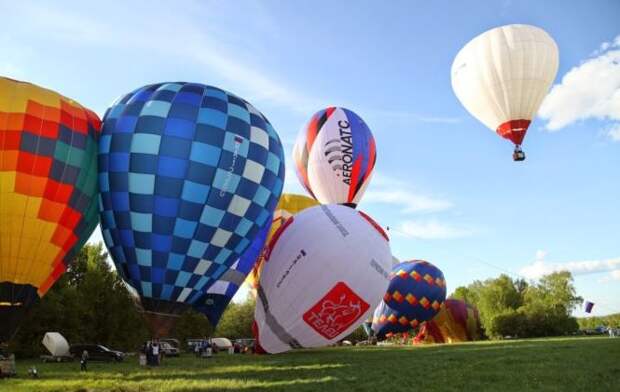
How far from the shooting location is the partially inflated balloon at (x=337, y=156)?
24.3 meters

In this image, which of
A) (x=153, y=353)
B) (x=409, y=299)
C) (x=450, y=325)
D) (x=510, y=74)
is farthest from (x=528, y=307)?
(x=153, y=353)

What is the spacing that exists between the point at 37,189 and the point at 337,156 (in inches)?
544

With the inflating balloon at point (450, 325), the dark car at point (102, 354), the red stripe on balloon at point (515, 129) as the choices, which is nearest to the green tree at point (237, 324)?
the inflating balloon at point (450, 325)

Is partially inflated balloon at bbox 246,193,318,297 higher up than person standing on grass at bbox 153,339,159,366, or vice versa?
partially inflated balloon at bbox 246,193,318,297

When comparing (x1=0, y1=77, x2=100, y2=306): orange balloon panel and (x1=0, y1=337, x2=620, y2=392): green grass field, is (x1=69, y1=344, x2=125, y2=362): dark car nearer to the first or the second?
(x1=0, y1=337, x2=620, y2=392): green grass field

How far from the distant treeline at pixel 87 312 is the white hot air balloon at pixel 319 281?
12.7 m

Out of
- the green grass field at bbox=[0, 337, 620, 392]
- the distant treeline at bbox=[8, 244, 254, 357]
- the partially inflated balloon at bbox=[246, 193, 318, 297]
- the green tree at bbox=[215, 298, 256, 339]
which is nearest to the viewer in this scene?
the green grass field at bbox=[0, 337, 620, 392]

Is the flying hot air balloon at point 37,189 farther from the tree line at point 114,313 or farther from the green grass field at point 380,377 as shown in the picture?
the green grass field at point 380,377

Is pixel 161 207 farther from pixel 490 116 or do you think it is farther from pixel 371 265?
pixel 490 116

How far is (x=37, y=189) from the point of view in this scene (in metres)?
13.3

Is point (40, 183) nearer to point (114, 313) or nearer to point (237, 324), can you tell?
point (114, 313)

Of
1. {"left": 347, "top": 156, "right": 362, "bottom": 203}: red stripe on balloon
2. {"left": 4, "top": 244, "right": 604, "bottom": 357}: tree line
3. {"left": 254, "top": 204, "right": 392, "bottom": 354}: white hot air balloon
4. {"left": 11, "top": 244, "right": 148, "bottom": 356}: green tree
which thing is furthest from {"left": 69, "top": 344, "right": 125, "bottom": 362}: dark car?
{"left": 347, "top": 156, "right": 362, "bottom": 203}: red stripe on balloon

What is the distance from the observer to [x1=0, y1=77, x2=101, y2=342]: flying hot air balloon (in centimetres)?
1296

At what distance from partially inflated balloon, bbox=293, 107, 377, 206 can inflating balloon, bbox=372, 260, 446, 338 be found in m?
6.45
